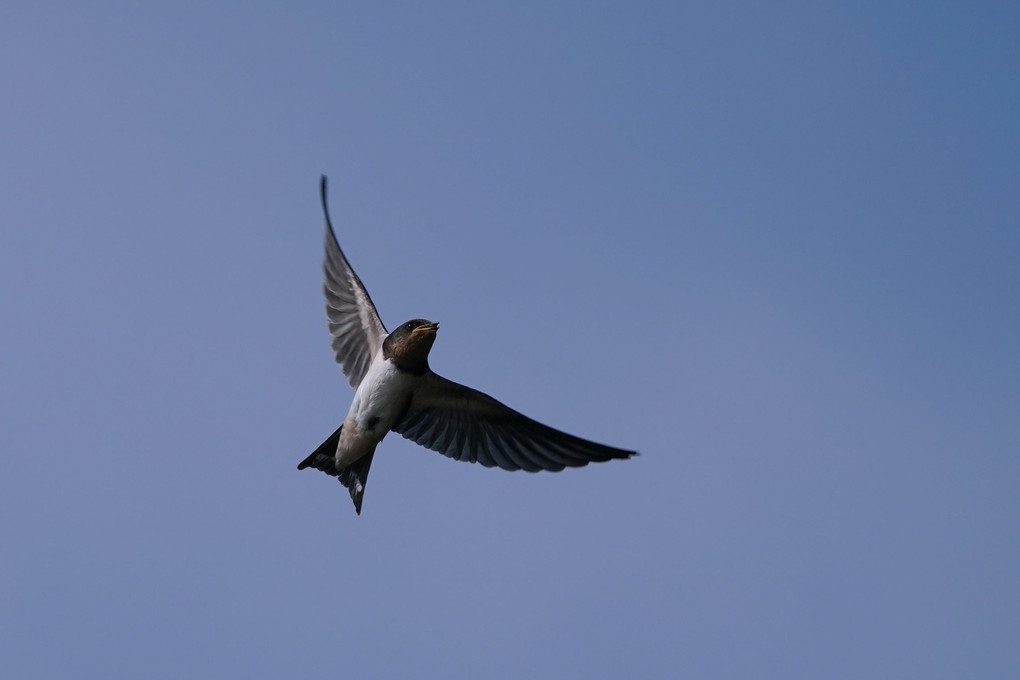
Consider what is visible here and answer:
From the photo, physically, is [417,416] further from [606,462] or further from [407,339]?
[606,462]

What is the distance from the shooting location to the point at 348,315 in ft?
34.0

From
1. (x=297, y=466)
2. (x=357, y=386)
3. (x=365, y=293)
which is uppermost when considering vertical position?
(x=365, y=293)

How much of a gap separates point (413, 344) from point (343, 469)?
1.25 m

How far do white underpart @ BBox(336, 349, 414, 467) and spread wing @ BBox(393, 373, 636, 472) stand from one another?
0.22m

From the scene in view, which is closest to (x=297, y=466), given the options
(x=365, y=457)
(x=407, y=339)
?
(x=365, y=457)

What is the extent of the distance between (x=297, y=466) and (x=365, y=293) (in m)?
1.54

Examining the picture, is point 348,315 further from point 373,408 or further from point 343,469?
point 343,469

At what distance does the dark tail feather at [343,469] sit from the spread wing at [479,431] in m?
0.42

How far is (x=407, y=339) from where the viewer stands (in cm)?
941

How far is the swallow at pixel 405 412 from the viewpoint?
9.55 meters

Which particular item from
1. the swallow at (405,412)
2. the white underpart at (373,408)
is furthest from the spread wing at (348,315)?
the white underpart at (373,408)

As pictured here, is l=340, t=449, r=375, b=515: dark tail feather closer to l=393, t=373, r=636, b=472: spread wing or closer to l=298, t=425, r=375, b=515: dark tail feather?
l=298, t=425, r=375, b=515: dark tail feather

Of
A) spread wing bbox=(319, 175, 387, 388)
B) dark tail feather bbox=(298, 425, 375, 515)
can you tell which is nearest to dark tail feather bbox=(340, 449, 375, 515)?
dark tail feather bbox=(298, 425, 375, 515)

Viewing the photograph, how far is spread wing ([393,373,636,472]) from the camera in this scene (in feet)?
32.2
